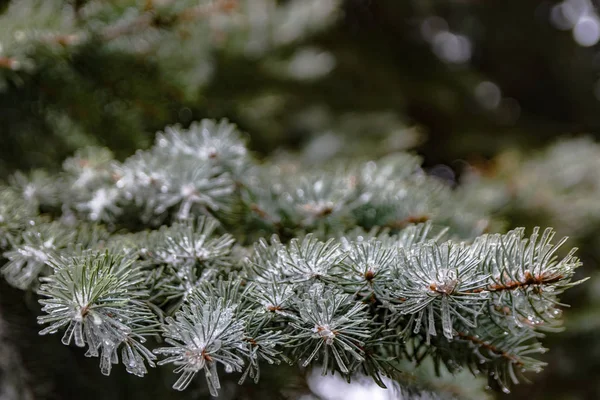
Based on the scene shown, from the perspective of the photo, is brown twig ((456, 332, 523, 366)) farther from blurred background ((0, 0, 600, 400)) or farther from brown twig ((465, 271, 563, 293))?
blurred background ((0, 0, 600, 400))

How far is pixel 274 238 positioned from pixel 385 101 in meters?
1.11

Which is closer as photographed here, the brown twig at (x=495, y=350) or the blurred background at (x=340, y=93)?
the brown twig at (x=495, y=350)

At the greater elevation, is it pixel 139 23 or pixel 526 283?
pixel 139 23

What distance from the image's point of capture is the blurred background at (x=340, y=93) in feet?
2.22

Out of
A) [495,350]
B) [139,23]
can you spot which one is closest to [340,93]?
[139,23]

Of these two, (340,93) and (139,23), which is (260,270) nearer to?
(139,23)

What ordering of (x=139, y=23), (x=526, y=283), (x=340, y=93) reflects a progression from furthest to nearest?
(x=340, y=93) → (x=139, y=23) → (x=526, y=283)

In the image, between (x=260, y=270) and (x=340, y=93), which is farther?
(x=340, y=93)

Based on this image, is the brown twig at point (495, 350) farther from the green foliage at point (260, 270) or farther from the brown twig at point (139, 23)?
the brown twig at point (139, 23)

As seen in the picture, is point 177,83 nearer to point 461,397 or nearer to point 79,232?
point 79,232

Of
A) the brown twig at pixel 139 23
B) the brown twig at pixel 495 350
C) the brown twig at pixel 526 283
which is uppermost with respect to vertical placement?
the brown twig at pixel 139 23

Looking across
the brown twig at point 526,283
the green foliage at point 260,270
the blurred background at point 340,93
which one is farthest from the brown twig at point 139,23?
the brown twig at point 526,283

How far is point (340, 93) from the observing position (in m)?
1.39

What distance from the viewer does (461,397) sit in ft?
1.71
